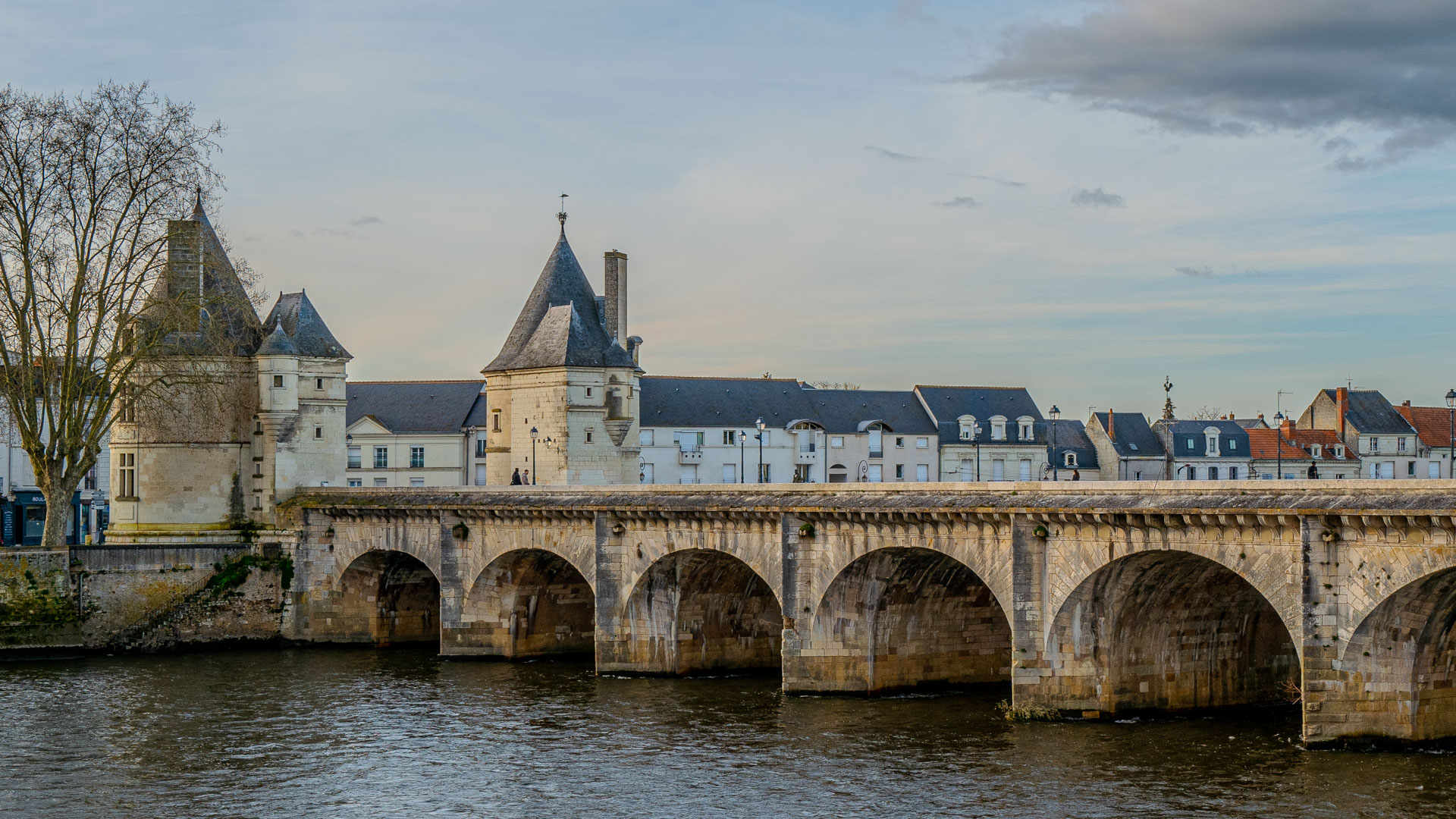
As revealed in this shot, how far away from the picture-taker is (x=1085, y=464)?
3105 inches

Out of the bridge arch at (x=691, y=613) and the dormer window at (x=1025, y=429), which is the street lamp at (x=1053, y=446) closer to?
the dormer window at (x=1025, y=429)

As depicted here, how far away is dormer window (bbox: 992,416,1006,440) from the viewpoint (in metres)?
77.4

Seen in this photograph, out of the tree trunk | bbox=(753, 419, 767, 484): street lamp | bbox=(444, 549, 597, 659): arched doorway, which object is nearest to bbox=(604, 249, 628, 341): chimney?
bbox=(753, 419, 767, 484): street lamp

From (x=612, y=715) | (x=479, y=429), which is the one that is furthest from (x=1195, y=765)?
(x=479, y=429)

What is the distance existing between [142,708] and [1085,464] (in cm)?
5252

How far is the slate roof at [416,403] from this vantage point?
2842 inches

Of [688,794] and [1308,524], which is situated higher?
[1308,524]

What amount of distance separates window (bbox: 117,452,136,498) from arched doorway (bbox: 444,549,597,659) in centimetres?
1558

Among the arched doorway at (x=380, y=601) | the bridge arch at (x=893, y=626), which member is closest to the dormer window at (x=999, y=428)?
the arched doorway at (x=380, y=601)

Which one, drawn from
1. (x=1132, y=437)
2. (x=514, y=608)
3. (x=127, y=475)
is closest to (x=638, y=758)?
(x=514, y=608)

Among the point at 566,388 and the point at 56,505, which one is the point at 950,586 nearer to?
the point at 566,388

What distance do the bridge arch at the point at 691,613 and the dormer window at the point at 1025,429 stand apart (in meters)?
38.2

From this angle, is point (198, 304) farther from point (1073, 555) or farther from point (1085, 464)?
point (1085, 464)

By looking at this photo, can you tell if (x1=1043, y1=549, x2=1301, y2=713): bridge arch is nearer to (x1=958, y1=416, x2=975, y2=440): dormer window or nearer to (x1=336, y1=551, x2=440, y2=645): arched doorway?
(x1=336, y1=551, x2=440, y2=645): arched doorway
